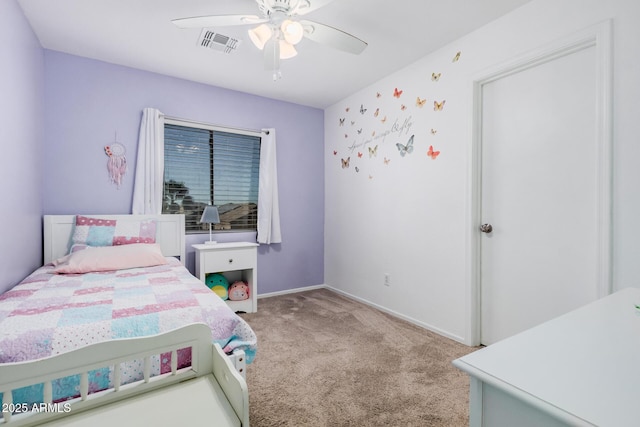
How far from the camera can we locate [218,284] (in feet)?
10.4

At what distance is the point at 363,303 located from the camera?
3.48 metres

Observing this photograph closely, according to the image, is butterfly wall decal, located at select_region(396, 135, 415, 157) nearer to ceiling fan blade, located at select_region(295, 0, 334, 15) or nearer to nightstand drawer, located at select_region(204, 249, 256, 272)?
ceiling fan blade, located at select_region(295, 0, 334, 15)

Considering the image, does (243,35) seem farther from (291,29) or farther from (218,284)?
(218,284)

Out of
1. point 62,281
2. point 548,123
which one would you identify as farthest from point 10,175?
point 548,123

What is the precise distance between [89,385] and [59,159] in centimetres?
243

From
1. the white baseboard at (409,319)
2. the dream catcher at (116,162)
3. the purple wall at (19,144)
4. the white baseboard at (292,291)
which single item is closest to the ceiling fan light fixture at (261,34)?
the purple wall at (19,144)

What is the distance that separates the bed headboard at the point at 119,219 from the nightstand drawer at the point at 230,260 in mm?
305

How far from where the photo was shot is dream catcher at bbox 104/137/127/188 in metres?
2.89

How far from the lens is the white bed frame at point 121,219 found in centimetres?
257

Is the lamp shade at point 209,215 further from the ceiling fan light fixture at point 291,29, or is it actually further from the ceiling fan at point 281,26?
the ceiling fan light fixture at point 291,29

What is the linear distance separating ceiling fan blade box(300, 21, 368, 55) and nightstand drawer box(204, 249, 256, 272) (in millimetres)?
2075

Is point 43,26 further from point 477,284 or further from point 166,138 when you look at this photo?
point 477,284

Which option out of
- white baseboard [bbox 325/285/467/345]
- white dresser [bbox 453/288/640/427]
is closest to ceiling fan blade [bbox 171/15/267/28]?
white dresser [bbox 453/288/640/427]

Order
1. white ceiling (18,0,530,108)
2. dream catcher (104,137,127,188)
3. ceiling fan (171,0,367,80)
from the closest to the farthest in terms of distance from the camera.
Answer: ceiling fan (171,0,367,80) < white ceiling (18,0,530,108) < dream catcher (104,137,127,188)
